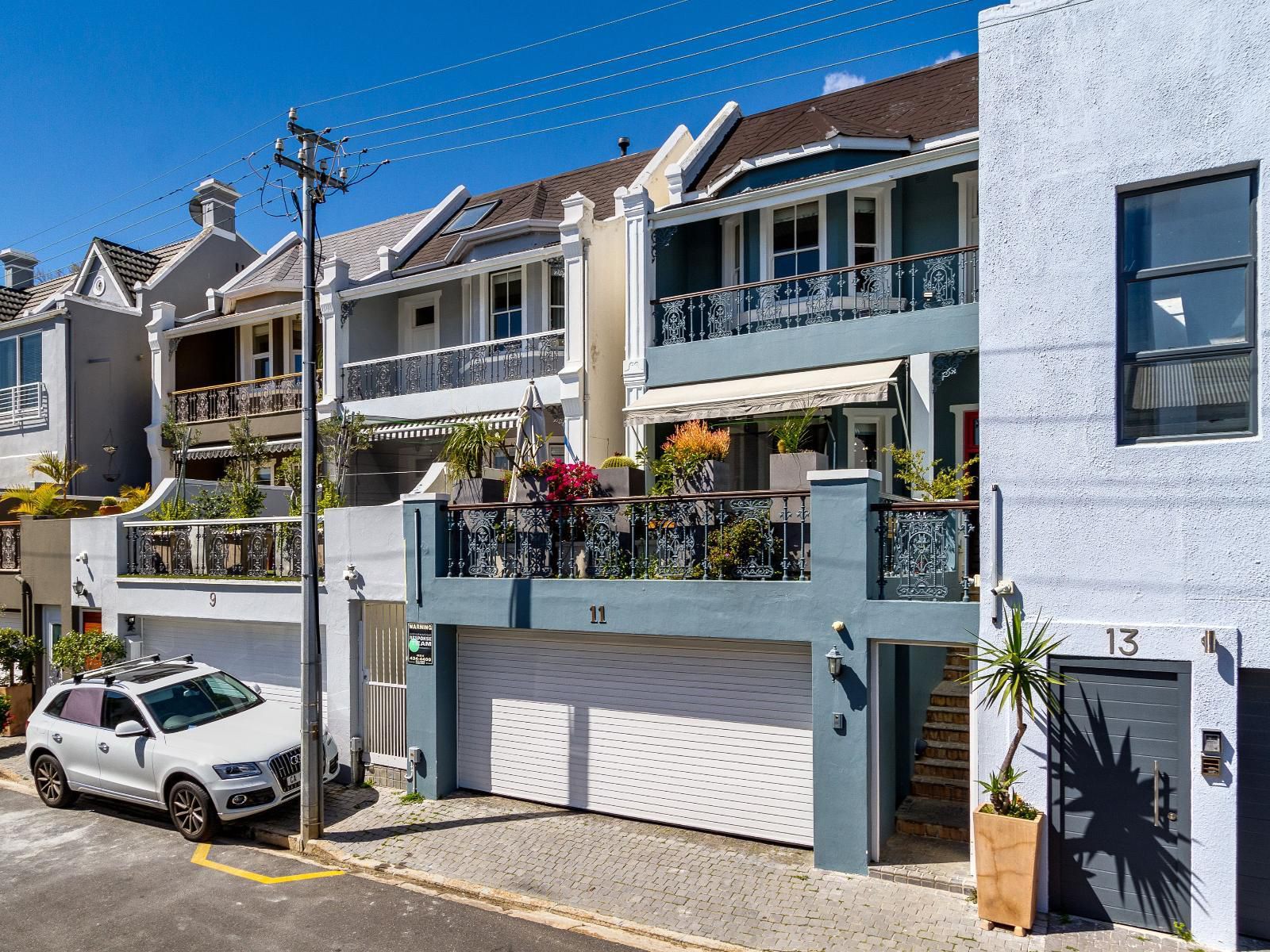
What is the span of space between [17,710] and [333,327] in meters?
9.24

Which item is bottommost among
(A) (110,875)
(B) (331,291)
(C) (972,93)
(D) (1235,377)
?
(A) (110,875)

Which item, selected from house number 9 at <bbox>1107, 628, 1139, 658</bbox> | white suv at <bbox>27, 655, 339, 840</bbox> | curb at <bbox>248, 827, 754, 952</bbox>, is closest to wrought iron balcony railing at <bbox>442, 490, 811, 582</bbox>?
house number 9 at <bbox>1107, 628, 1139, 658</bbox>

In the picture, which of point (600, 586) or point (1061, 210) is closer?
point (1061, 210)

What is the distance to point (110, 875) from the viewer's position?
31.9ft

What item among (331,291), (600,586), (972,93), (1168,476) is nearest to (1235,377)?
(1168,476)

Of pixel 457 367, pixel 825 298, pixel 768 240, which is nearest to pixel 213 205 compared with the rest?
pixel 457 367

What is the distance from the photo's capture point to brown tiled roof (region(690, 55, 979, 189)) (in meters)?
14.5

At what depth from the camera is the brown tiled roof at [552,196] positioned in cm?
1859

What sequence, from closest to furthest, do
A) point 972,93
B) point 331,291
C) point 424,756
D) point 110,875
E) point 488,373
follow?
point 110,875 → point 424,756 → point 972,93 → point 488,373 → point 331,291

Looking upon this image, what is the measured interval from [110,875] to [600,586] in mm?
6265

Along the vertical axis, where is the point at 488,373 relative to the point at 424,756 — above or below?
above

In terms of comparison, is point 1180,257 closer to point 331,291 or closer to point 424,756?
point 424,756

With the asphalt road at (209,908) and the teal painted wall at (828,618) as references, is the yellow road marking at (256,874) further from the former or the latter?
the teal painted wall at (828,618)

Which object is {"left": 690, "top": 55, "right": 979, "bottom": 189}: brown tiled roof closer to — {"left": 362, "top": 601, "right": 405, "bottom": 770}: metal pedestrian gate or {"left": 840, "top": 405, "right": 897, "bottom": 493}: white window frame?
{"left": 840, "top": 405, "right": 897, "bottom": 493}: white window frame
